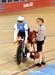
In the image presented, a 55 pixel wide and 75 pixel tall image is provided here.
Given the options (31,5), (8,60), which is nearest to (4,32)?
(8,60)

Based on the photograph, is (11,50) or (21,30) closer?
(21,30)

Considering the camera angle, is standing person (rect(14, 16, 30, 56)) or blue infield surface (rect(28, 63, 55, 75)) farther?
standing person (rect(14, 16, 30, 56))

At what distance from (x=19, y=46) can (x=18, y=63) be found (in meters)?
0.64

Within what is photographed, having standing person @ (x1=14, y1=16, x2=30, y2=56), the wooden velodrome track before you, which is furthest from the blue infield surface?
standing person @ (x1=14, y1=16, x2=30, y2=56)

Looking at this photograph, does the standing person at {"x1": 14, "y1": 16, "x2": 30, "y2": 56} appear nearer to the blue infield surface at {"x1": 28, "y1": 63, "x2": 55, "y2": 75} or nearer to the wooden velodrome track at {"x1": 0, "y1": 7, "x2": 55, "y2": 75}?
the wooden velodrome track at {"x1": 0, "y1": 7, "x2": 55, "y2": 75}

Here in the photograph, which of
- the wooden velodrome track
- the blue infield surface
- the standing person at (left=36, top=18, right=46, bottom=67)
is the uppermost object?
the standing person at (left=36, top=18, right=46, bottom=67)

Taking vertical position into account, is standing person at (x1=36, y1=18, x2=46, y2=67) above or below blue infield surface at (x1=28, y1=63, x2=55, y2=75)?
above

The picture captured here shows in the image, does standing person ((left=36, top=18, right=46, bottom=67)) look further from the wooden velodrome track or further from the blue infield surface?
the wooden velodrome track

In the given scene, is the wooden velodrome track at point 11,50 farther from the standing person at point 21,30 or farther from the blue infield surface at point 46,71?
the standing person at point 21,30

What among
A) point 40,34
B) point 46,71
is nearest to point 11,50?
point 40,34

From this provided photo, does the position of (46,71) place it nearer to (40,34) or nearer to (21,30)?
(40,34)

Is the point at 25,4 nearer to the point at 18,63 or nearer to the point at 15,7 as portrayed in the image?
the point at 15,7

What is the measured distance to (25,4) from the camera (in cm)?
2627

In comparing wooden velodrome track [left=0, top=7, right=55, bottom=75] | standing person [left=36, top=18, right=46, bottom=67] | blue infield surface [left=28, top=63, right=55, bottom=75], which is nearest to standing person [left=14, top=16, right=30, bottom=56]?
standing person [left=36, top=18, right=46, bottom=67]
